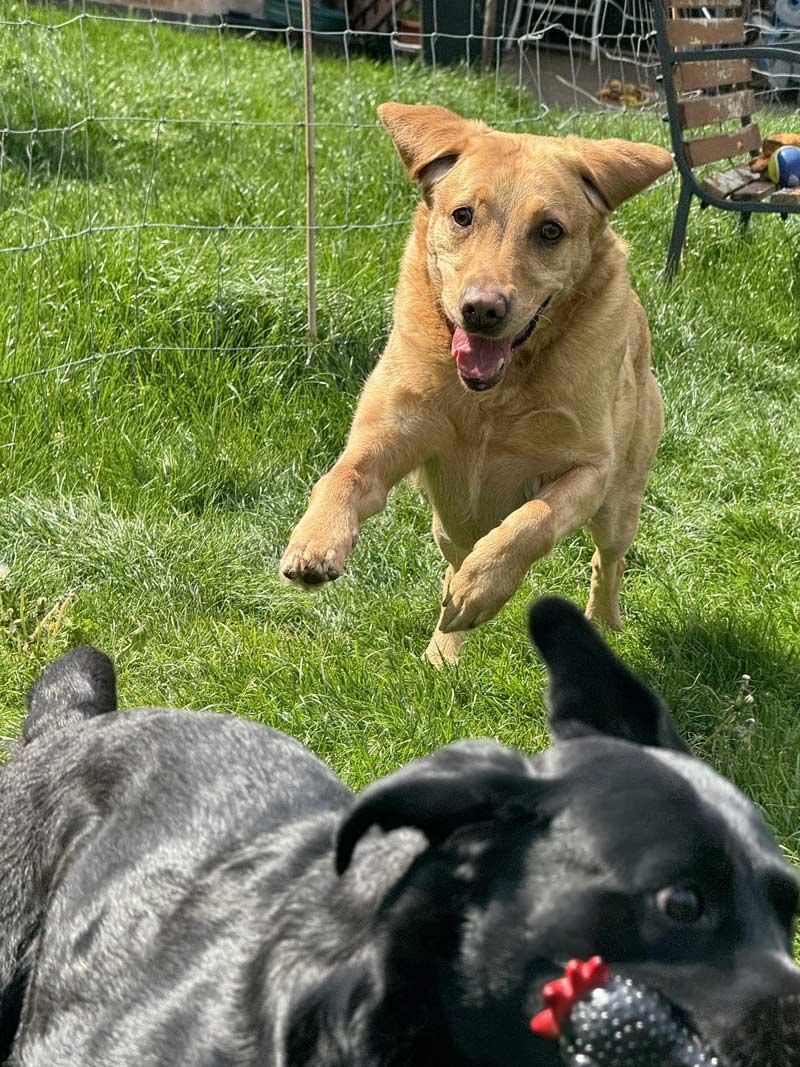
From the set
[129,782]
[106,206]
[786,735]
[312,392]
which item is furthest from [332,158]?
[129,782]

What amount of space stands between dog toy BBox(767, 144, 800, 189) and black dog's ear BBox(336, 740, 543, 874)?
678cm

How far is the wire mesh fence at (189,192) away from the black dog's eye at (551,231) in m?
1.64

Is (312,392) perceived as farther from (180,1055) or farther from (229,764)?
(180,1055)

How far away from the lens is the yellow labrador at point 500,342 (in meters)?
3.68

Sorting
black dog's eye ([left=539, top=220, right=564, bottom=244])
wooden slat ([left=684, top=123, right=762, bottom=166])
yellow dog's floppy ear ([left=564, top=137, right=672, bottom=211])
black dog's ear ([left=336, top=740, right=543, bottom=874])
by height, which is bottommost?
wooden slat ([left=684, top=123, right=762, bottom=166])

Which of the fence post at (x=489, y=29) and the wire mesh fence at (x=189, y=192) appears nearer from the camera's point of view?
the wire mesh fence at (x=189, y=192)

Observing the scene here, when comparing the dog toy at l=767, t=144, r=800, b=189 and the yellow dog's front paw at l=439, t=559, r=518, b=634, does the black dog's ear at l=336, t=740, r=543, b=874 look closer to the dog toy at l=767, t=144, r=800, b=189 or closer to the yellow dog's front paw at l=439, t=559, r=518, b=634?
the yellow dog's front paw at l=439, t=559, r=518, b=634

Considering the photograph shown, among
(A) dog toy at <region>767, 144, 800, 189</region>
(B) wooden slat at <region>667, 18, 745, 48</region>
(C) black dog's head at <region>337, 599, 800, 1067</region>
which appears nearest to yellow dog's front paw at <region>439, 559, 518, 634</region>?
(C) black dog's head at <region>337, 599, 800, 1067</region>

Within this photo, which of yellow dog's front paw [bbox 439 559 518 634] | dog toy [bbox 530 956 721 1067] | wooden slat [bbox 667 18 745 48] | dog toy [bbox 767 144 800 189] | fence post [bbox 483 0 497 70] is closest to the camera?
dog toy [bbox 530 956 721 1067]

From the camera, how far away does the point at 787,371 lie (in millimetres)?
6102

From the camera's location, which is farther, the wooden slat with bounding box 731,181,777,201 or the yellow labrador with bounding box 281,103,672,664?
the wooden slat with bounding box 731,181,777,201

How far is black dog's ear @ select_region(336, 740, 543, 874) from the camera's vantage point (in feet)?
4.87

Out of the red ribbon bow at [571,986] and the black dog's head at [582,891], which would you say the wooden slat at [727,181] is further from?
the red ribbon bow at [571,986]

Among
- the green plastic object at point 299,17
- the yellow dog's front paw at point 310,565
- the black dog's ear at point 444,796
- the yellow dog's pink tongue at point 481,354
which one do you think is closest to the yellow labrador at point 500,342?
the yellow dog's pink tongue at point 481,354
